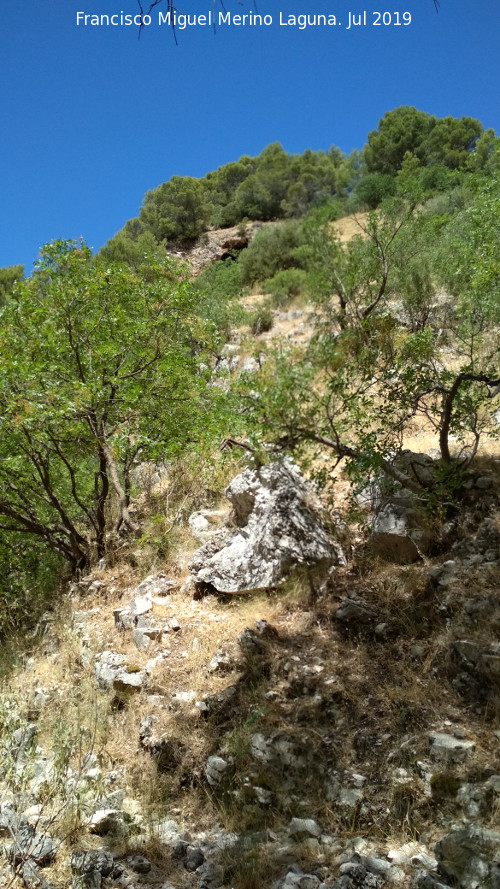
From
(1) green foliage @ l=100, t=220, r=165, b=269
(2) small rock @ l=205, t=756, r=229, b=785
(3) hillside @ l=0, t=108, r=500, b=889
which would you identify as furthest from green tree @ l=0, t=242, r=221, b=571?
(1) green foliage @ l=100, t=220, r=165, b=269

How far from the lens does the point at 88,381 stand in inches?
254

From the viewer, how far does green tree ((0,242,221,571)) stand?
634 cm

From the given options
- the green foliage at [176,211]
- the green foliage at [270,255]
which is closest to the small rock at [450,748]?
the green foliage at [270,255]

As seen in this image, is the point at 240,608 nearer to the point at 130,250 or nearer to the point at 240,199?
the point at 130,250

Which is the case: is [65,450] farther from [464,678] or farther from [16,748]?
[464,678]

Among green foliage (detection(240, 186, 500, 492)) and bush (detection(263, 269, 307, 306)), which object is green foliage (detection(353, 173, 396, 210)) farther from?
green foliage (detection(240, 186, 500, 492))

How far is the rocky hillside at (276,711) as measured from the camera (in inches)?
122

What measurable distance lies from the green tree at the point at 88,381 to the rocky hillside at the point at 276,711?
1.23 metres

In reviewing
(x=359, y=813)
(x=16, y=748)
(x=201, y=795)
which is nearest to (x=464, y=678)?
(x=359, y=813)

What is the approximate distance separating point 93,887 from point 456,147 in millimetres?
41116

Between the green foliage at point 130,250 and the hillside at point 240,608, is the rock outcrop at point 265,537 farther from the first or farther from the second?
the green foliage at point 130,250

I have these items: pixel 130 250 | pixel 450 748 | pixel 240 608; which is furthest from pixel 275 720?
pixel 130 250

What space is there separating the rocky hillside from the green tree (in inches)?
48.4

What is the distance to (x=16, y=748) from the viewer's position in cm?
428
